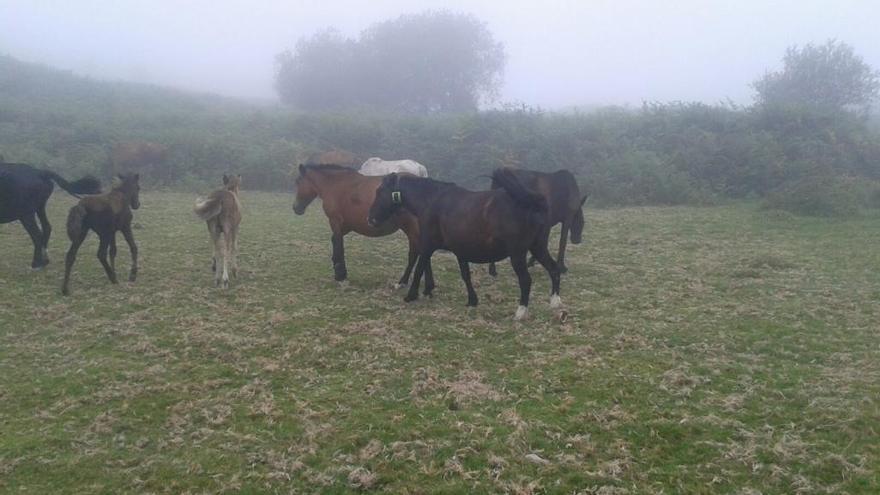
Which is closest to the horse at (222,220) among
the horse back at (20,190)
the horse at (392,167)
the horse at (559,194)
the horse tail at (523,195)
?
the horse back at (20,190)

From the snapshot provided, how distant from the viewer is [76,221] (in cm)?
792

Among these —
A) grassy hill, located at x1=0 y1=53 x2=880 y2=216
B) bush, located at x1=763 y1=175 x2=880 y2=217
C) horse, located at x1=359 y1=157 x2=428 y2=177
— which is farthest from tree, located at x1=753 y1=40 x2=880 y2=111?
horse, located at x1=359 y1=157 x2=428 y2=177

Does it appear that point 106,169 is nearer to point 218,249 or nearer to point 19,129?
point 19,129

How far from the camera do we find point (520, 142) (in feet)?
78.9

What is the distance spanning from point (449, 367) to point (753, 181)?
1860 cm

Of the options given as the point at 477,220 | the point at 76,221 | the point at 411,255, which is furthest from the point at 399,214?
the point at 76,221

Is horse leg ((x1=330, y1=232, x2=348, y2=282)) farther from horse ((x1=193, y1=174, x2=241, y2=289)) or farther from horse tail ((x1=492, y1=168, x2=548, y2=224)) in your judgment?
horse tail ((x1=492, y1=168, x2=548, y2=224))

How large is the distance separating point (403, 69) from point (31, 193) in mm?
38581

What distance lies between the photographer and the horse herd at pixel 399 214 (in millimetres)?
6980

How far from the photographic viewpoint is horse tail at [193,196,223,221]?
8133 mm

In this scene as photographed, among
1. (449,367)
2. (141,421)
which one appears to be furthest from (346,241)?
(141,421)

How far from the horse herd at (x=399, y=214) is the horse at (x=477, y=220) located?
0.04 ft

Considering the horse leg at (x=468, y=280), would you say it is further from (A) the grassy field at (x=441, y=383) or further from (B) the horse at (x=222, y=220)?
(B) the horse at (x=222, y=220)

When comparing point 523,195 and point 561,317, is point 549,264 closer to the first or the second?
point 561,317
